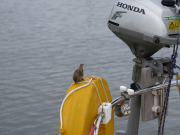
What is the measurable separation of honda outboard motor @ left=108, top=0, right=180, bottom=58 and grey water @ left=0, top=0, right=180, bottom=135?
6.93 feet

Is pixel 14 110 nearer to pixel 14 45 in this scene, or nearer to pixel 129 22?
pixel 129 22

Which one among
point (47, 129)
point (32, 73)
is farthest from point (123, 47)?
point (47, 129)

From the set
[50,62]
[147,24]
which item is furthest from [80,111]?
[50,62]

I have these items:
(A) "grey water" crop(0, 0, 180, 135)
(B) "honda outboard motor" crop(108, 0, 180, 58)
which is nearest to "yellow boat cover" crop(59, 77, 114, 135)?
(B) "honda outboard motor" crop(108, 0, 180, 58)

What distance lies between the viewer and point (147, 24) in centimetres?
305

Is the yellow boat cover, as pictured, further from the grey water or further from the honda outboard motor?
the grey water

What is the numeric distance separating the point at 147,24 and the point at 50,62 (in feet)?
18.0

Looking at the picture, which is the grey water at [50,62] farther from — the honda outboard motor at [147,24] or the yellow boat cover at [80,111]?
the yellow boat cover at [80,111]

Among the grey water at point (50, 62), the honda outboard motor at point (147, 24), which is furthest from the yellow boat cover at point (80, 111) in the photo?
the grey water at point (50, 62)

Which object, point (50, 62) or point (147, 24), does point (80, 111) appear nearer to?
point (147, 24)

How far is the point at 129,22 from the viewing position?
3158 millimetres

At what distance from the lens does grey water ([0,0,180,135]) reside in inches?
214

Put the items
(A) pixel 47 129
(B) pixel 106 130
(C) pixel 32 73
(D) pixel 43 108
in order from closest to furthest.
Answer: (B) pixel 106 130, (A) pixel 47 129, (D) pixel 43 108, (C) pixel 32 73

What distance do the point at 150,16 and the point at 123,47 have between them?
654 cm
